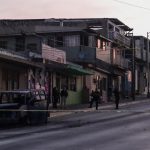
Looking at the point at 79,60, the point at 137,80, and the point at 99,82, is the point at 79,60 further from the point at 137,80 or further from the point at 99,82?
the point at 137,80

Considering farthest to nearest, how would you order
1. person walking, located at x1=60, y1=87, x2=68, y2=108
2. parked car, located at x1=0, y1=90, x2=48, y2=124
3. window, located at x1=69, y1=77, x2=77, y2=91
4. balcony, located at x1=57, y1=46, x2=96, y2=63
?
balcony, located at x1=57, y1=46, x2=96, y2=63 < window, located at x1=69, y1=77, x2=77, y2=91 < person walking, located at x1=60, y1=87, x2=68, y2=108 < parked car, located at x1=0, y1=90, x2=48, y2=124

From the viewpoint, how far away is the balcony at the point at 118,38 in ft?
232

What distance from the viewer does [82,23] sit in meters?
70.6

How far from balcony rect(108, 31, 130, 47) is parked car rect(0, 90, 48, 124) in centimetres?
4128

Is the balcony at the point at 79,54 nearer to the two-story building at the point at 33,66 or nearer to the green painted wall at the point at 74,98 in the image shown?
the two-story building at the point at 33,66

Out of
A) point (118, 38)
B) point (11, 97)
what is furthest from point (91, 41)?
point (11, 97)

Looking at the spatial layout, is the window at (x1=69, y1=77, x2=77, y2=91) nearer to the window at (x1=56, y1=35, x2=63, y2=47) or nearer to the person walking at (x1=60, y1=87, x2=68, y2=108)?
the window at (x1=56, y1=35, x2=63, y2=47)

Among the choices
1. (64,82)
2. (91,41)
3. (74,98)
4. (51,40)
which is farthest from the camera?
(91,41)

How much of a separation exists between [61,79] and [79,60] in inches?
271

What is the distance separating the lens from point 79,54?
57.6 metres

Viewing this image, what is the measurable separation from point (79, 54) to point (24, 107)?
Answer: 99.2 ft

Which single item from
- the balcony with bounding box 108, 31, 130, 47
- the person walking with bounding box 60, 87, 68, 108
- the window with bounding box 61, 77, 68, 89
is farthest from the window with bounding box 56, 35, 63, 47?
the balcony with bounding box 108, 31, 130, 47

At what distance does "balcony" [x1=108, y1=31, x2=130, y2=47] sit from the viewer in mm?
70562

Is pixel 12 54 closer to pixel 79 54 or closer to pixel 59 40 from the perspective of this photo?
pixel 79 54
